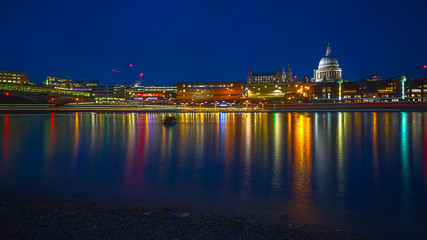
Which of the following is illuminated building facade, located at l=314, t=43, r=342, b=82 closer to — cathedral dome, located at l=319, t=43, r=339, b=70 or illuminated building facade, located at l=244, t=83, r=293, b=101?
cathedral dome, located at l=319, t=43, r=339, b=70

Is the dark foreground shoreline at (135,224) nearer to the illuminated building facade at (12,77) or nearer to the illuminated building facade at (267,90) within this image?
the illuminated building facade at (267,90)

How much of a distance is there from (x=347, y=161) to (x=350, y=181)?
351 cm

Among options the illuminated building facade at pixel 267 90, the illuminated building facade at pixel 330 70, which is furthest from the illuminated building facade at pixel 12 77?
the illuminated building facade at pixel 330 70

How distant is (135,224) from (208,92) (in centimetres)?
15343

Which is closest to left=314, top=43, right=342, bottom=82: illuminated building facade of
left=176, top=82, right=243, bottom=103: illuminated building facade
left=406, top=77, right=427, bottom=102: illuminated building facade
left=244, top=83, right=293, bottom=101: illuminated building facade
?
left=244, top=83, right=293, bottom=101: illuminated building facade

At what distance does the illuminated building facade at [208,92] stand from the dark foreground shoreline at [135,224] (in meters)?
150

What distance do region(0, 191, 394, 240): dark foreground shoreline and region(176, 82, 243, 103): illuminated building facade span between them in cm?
14961

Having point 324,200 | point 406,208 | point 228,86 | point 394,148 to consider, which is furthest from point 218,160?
point 228,86

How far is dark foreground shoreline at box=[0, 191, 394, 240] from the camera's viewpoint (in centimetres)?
542

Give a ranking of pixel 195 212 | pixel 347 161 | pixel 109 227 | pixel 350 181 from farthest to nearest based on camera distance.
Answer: pixel 347 161
pixel 350 181
pixel 195 212
pixel 109 227

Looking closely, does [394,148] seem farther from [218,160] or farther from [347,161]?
[218,160]

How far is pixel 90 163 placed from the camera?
1267cm

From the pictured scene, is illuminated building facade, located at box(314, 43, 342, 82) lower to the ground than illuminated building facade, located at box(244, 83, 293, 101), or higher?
higher

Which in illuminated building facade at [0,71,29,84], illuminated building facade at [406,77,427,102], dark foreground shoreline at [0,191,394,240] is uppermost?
illuminated building facade at [0,71,29,84]
